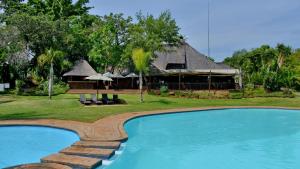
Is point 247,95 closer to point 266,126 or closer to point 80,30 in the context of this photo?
point 266,126

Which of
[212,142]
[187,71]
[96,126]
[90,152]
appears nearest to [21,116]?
[96,126]

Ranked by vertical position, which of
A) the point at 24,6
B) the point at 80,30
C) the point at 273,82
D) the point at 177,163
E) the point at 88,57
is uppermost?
the point at 24,6

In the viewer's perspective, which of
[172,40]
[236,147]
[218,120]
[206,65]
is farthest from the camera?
[206,65]

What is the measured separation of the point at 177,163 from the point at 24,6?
4234 centimetres

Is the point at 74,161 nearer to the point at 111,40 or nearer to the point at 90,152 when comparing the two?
the point at 90,152

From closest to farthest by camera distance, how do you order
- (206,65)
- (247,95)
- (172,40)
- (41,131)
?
1. (41,131)
2. (247,95)
3. (172,40)
4. (206,65)

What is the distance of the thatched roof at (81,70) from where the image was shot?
36347mm

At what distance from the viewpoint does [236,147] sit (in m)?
11.9

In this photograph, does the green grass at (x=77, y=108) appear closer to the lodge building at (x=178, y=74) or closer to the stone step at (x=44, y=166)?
the lodge building at (x=178, y=74)

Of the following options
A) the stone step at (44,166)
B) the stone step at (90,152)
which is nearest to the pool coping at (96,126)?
the stone step at (90,152)

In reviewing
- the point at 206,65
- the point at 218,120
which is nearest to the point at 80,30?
the point at 206,65

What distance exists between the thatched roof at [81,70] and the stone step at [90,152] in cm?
2718

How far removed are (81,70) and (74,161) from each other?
1154 inches

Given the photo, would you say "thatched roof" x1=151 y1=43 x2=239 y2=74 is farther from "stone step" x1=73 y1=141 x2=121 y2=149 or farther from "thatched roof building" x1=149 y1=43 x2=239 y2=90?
"stone step" x1=73 y1=141 x2=121 y2=149
